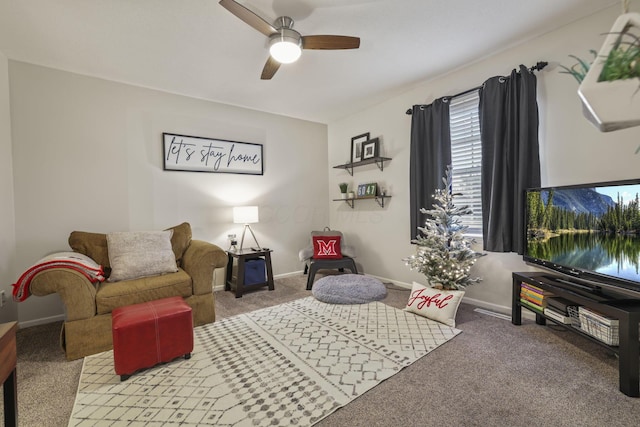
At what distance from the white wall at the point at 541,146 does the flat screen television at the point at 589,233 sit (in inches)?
11.7

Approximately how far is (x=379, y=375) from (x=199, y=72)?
3.25 meters

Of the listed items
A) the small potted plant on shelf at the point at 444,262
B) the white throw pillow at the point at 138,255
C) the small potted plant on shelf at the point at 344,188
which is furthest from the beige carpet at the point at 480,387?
the small potted plant on shelf at the point at 344,188

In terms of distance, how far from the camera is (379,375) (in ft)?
5.90

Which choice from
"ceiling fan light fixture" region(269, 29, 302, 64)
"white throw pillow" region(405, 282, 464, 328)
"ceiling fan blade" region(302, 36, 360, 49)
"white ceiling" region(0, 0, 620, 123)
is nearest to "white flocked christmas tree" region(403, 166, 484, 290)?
"white throw pillow" region(405, 282, 464, 328)

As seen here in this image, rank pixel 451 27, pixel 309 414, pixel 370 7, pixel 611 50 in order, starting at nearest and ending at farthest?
pixel 611 50 → pixel 309 414 → pixel 370 7 → pixel 451 27

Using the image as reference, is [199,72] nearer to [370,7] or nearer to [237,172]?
[237,172]

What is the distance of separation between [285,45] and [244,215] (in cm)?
211

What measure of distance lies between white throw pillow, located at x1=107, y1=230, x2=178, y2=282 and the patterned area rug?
0.68 metres

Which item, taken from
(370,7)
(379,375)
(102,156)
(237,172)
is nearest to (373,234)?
(237,172)

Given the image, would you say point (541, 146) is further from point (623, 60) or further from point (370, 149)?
point (623, 60)

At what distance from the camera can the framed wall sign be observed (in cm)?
350

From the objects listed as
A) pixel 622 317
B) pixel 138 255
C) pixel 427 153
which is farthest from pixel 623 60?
pixel 138 255

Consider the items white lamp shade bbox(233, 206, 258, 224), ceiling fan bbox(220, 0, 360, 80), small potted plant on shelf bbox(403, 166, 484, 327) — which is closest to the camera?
ceiling fan bbox(220, 0, 360, 80)

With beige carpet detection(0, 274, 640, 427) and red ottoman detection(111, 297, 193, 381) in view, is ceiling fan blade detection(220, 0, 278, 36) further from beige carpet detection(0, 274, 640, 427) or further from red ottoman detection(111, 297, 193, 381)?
beige carpet detection(0, 274, 640, 427)
